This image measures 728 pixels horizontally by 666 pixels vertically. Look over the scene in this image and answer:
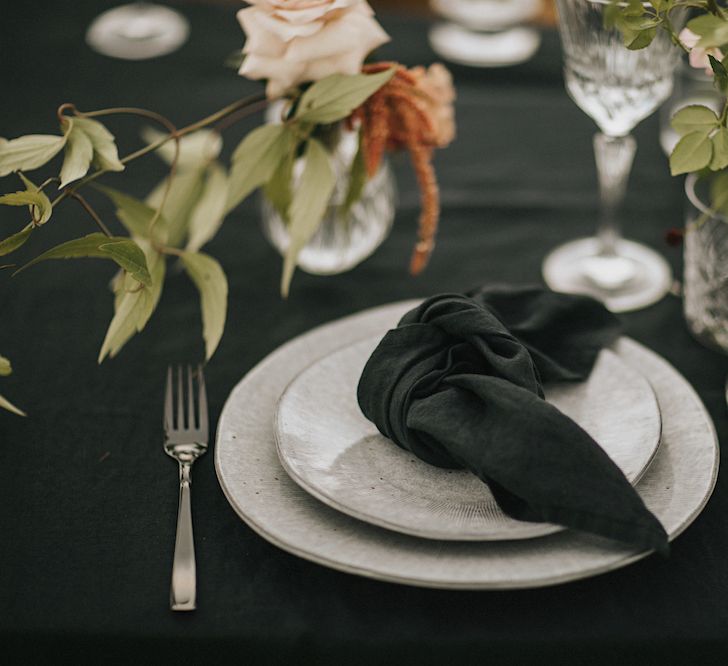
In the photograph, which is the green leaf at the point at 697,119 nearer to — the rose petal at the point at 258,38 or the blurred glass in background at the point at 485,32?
the rose petal at the point at 258,38

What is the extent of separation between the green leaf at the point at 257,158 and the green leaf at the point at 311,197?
0.07ft

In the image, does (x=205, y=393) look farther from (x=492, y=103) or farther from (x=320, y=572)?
(x=492, y=103)

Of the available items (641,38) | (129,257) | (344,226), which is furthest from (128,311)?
(641,38)

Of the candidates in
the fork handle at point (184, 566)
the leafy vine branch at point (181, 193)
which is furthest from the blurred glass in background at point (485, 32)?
the fork handle at point (184, 566)

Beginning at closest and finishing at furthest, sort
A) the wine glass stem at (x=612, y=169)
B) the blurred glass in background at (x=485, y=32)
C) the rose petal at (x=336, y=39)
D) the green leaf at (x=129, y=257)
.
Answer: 1. the green leaf at (x=129, y=257)
2. the rose petal at (x=336, y=39)
3. the wine glass stem at (x=612, y=169)
4. the blurred glass in background at (x=485, y=32)

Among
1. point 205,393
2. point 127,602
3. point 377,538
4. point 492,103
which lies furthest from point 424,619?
point 492,103

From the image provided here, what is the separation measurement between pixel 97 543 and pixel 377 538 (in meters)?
0.17

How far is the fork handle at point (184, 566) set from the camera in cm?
55

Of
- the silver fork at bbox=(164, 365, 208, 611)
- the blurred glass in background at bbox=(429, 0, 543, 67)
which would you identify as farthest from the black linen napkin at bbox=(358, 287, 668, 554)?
the blurred glass in background at bbox=(429, 0, 543, 67)

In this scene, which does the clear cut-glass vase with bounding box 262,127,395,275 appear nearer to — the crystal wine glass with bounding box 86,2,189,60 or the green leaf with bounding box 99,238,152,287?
the green leaf with bounding box 99,238,152,287

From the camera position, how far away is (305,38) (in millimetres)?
722

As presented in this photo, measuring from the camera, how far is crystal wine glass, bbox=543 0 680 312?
2.54ft

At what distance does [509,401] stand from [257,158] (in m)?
0.31

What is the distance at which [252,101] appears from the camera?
780mm
